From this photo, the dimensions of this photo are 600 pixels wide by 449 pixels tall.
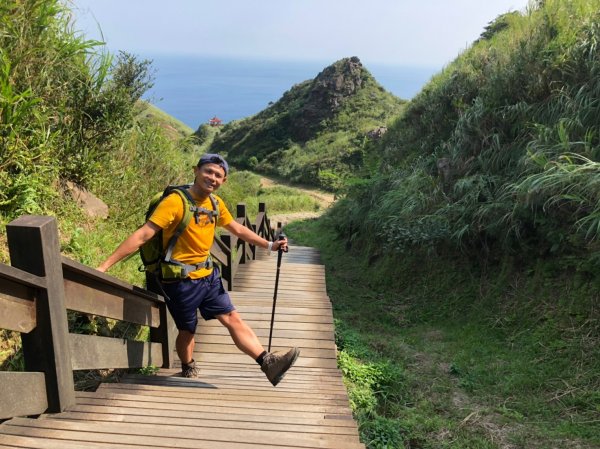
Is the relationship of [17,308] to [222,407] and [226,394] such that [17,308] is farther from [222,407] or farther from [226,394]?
[226,394]

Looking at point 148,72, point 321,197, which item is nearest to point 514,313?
point 148,72

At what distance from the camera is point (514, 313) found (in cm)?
576

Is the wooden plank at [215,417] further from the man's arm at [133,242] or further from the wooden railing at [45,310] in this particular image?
the man's arm at [133,242]

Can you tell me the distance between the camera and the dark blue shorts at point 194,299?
320 cm

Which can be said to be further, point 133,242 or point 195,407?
point 133,242

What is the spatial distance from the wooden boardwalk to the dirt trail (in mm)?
7651

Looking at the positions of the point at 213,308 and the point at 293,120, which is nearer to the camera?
the point at 213,308

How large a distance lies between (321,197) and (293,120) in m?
17.9

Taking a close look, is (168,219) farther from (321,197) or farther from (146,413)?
(321,197)

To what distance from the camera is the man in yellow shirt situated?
296 cm

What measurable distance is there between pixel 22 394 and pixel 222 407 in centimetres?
104

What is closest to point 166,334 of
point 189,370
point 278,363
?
point 189,370

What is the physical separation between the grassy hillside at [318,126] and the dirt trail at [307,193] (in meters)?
1.13

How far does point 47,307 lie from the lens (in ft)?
6.57
